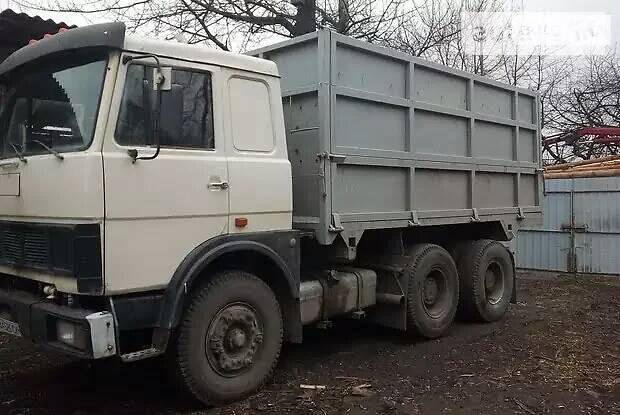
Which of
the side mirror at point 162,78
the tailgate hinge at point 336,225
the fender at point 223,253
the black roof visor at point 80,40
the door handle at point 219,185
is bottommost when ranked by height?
the fender at point 223,253

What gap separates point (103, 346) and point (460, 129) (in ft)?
15.4

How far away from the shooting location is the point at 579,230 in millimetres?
12141

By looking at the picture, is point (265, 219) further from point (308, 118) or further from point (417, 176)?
point (417, 176)

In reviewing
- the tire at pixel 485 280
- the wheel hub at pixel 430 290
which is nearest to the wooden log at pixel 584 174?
the tire at pixel 485 280

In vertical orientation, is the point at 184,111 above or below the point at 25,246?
above

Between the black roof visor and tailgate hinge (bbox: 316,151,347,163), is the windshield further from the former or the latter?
tailgate hinge (bbox: 316,151,347,163)

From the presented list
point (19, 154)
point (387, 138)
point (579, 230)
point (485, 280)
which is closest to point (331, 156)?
point (387, 138)

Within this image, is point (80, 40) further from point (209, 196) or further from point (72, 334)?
point (72, 334)

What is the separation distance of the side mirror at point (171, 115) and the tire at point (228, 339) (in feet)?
3.54

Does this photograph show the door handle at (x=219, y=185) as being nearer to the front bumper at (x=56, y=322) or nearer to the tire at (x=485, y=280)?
the front bumper at (x=56, y=322)

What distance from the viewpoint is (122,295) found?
4.01m

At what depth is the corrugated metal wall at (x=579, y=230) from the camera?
11711mm

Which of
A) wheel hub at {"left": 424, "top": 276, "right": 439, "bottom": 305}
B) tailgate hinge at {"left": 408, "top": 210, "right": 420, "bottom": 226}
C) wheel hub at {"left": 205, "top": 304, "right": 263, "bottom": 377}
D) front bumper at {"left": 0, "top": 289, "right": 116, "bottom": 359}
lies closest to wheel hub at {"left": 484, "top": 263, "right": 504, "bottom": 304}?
wheel hub at {"left": 424, "top": 276, "right": 439, "bottom": 305}

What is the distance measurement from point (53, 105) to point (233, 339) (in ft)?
7.01
